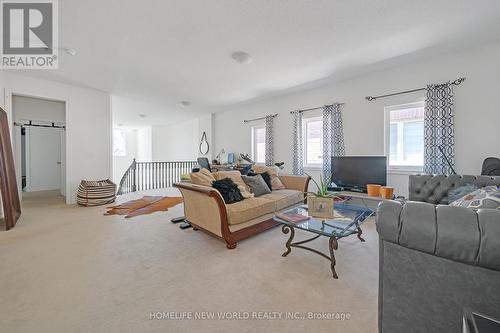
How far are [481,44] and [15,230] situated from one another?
23.0 feet

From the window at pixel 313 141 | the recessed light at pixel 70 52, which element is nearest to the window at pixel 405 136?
the window at pixel 313 141

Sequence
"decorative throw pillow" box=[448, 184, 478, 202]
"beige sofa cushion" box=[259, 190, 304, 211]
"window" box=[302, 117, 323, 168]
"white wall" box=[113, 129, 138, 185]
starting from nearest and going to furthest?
"decorative throw pillow" box=[448, 184, 478, 202] < "beige sofa cushion" box=[259, 190, 304, 211] < "window" box=[302, 117, 323, 168] < "white wall" box=[113, 129, 138, 185]

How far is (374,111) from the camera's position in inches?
147

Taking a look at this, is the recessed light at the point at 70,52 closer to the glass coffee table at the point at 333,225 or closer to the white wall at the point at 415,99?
the glass coffee table at the point at 333,225

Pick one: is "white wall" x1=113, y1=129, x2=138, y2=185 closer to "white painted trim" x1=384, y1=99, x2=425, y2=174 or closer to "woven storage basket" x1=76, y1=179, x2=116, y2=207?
"woven storage basket" x1=76, y1=179, x2=116, y2=207

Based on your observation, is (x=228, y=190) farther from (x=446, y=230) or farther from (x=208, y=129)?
(x=208, y=129)

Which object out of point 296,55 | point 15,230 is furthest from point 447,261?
point 15,230

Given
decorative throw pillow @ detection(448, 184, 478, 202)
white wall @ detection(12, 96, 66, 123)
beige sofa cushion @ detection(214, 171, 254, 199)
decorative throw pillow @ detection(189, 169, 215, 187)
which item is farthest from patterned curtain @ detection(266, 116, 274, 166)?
white wall @ detection(12, 96, 66, 123)

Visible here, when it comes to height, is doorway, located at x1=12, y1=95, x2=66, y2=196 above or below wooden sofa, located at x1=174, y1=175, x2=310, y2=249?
above

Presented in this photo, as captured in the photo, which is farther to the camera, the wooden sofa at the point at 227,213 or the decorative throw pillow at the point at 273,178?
the decorative throw pillow at the point at 273,178

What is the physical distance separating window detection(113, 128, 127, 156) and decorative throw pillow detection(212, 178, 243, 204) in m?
10.4

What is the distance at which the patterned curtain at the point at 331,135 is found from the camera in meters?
4.11

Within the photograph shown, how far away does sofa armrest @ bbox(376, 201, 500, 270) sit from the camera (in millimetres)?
747

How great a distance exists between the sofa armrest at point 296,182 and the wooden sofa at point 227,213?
0.80 m
